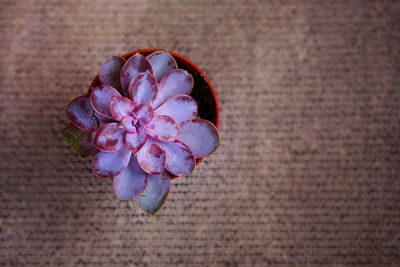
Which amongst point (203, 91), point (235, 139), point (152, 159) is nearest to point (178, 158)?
point (152, 159)

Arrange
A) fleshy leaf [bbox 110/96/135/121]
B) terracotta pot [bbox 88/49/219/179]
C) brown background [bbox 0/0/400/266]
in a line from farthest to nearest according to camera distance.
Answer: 1. brown background [bbox 0/0/400/266]
2. terracotta pot [bbox 88/49/219/179]
3. fleshy leaf [bbox 110/96/135/121]

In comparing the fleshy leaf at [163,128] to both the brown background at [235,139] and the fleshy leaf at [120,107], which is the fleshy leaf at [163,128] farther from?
the brown background at [235,139]

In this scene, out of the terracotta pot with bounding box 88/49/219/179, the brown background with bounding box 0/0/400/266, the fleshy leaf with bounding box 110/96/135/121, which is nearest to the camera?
the fleshy leaf with bounding box 110/96/135/121

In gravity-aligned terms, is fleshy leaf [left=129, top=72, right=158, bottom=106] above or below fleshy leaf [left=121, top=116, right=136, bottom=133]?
above

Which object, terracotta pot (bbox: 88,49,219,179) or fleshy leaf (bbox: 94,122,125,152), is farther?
terracotta pot (bbox: 88,49,219,179)

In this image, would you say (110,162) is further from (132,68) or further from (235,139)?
(235,139)

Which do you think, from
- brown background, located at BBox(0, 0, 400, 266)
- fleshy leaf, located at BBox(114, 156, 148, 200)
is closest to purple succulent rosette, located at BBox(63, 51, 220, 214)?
fleshy leaf, located at BBox(114, 156, 148, 200)

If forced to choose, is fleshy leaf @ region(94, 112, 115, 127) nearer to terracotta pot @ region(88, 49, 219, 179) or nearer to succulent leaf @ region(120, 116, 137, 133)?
succulent leaf @ region(120, 116, 137, 133)

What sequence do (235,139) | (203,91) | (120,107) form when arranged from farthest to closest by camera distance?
(235,139) < (203,91) < (120,107)

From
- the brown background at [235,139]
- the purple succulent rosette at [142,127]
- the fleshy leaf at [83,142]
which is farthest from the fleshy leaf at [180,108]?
the brown background at [235,139]
